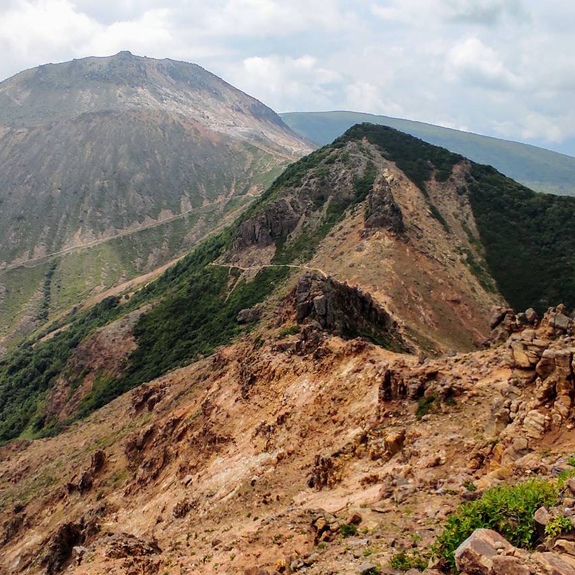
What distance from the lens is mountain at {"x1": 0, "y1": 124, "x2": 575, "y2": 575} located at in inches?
771

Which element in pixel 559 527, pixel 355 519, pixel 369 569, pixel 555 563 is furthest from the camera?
pixel 355 519

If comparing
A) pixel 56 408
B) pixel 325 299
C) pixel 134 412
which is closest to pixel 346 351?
pixel 325 299

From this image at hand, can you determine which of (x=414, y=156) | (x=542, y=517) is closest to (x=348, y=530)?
(x=542, y=517)

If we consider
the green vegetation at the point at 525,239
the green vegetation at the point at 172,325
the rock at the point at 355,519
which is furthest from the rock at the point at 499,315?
the green vegetation at the point at 525,239

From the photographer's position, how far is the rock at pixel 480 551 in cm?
1267

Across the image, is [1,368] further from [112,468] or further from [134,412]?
[112,468]

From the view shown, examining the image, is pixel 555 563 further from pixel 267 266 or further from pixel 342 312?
pixel 267 266

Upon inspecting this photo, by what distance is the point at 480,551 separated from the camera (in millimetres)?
12898

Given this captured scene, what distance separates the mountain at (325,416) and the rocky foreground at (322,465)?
0.12 meters

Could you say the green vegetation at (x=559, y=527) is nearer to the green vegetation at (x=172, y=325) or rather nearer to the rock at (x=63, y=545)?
the rock at (x=63, y=545)

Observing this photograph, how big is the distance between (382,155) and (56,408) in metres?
90.9

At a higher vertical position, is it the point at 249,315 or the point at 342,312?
the point at 342,312

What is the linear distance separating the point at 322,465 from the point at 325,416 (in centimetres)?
596

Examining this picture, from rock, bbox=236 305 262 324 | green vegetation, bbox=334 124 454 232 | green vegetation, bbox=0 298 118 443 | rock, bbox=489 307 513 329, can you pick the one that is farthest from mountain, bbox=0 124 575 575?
green vegetation, bbox=334 124 454 232
